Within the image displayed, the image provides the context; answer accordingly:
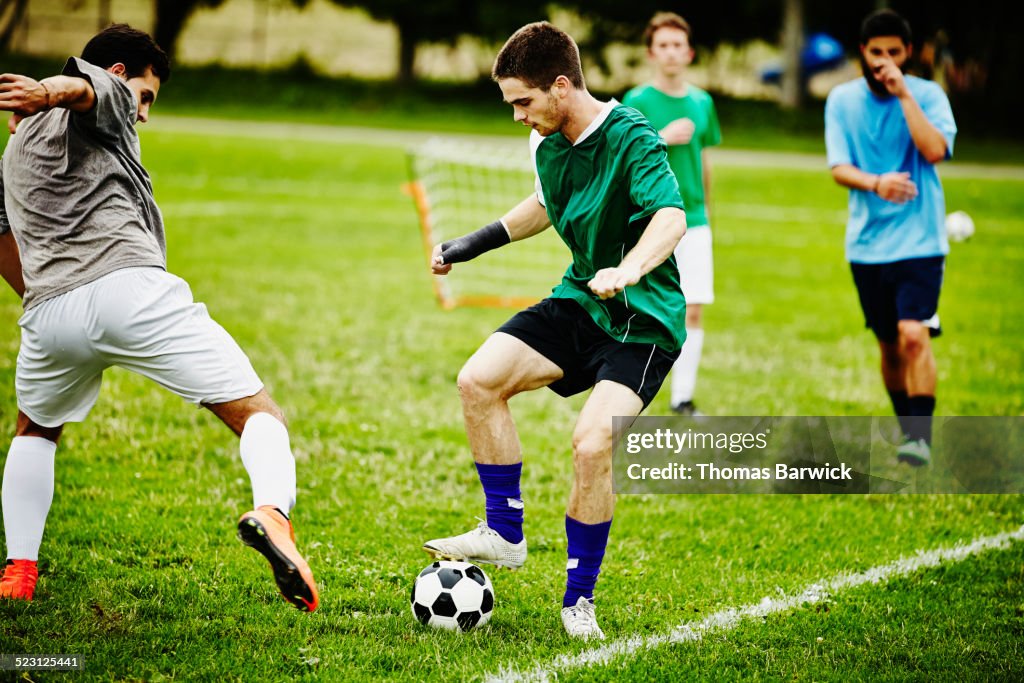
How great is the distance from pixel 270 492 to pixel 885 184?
160 inches

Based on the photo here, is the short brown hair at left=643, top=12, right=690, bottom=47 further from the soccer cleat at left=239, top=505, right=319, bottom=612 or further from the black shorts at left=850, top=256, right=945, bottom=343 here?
the soccer cleat at left=239, top=505, right=319, bottom=612

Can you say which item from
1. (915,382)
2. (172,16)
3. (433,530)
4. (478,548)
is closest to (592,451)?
(478,548)

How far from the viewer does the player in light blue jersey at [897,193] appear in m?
6.22

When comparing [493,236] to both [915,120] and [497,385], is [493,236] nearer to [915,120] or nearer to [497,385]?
[497,385]

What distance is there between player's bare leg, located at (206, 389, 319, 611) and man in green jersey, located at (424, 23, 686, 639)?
0.84 meters

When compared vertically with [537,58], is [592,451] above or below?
below

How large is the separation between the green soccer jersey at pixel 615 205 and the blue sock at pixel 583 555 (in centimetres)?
75

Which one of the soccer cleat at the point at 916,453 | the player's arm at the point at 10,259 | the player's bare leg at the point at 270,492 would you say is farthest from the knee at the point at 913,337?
the player's arm at the point at 10,259

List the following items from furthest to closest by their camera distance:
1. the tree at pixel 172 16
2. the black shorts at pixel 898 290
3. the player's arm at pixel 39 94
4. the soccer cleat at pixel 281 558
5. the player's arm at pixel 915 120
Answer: the tree at pixel 172 16
the black shorts at pixel 898 290
the player's arm at pixel 915 120
the soccer cleat at pixel 281 558
the player's arm at pixel 39 94

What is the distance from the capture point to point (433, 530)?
539 centimetres

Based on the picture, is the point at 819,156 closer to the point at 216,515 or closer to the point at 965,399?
the point at 965,399

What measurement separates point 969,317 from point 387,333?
616cm

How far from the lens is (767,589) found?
480 cm

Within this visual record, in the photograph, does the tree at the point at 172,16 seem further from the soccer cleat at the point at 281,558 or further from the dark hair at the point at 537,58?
the soccer cleat at the point at 281,558
